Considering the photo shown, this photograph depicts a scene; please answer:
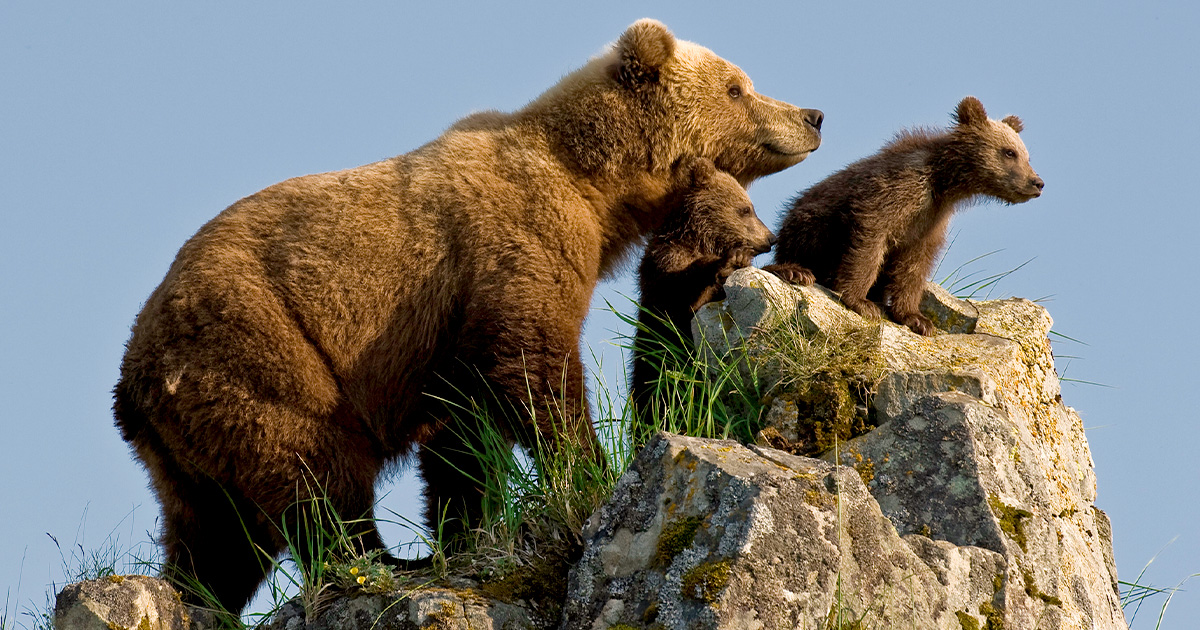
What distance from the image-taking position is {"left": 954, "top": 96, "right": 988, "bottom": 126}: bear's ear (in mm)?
6637

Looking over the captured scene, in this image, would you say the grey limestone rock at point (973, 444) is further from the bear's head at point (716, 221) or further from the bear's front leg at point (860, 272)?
the bear's head at point (716, 221)

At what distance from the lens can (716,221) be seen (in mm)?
6559

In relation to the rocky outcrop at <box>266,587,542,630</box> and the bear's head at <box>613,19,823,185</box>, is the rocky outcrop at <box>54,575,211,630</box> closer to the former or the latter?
the rocky outcrop at <box>266,587,542,630</box>

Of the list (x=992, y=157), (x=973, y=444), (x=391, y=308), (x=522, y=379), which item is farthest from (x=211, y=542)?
(x=992, y=157)

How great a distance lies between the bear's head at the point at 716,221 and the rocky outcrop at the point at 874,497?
45 centimetres

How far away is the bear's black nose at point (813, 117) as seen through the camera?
7.15 m

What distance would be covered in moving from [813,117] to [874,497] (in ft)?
9.26

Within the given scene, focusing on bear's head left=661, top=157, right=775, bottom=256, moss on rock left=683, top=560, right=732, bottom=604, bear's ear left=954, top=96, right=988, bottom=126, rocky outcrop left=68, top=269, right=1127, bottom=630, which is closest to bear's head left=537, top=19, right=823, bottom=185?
bear's head left=661, top=157, right=775, bottom=256

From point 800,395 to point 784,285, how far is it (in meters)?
0.65

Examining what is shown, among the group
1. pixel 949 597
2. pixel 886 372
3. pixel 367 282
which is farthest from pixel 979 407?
pixel 367 282

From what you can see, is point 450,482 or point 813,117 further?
point 813,117

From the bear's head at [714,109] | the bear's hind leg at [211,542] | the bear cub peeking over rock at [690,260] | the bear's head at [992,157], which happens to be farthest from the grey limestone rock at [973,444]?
the bear's hind leg at [211,542]

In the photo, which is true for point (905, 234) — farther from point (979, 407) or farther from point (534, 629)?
point (534, 629)

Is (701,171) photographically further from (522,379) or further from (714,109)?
(522,379)
